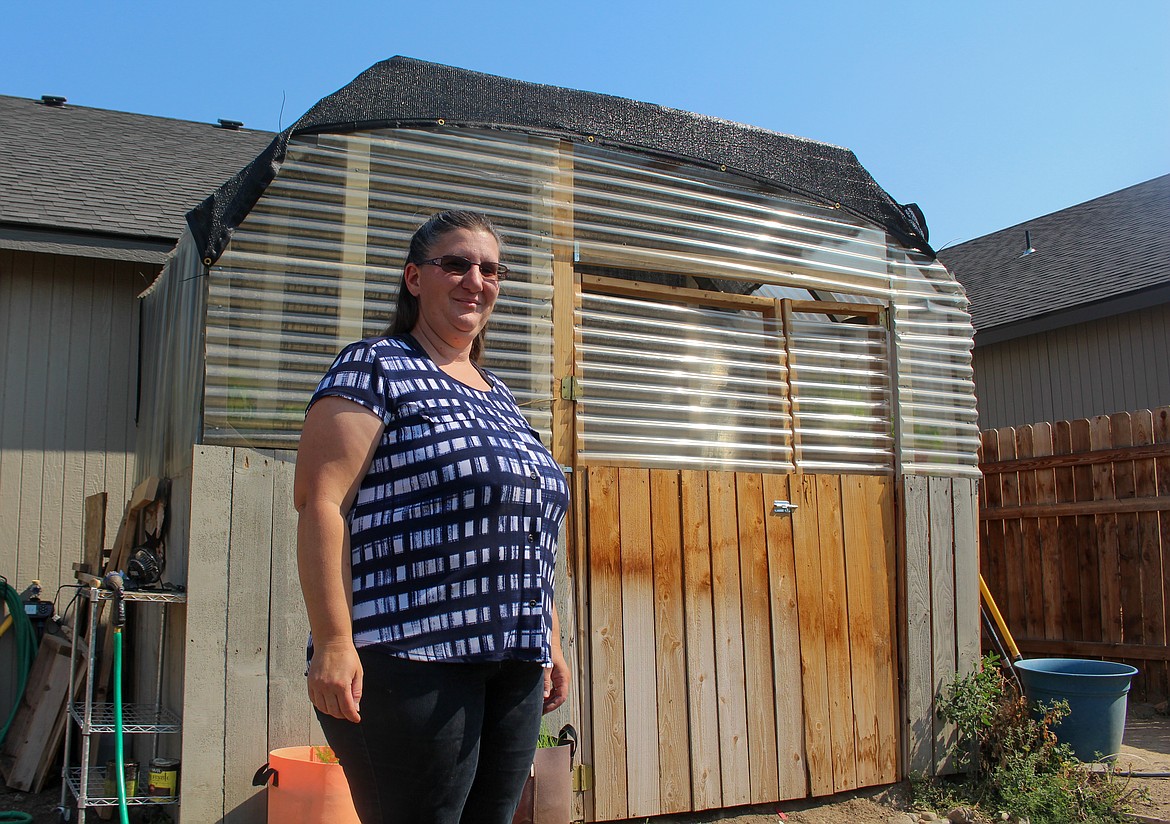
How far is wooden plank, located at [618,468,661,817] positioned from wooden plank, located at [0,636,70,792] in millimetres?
2697

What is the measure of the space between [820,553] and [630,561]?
3.13ft

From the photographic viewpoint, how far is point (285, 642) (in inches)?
137

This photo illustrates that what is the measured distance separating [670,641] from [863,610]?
1.00m

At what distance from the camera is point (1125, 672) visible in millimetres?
4945

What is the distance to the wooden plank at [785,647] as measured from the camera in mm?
4262

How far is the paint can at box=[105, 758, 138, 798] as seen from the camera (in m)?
3.66

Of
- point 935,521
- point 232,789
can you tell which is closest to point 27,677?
point 232,789

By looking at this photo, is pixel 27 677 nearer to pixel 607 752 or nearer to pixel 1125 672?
pixel 607 752

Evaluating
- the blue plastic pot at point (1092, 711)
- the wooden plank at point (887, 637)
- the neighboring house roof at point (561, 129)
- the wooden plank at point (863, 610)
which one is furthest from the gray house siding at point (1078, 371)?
the wooden plank at point (863, 610)

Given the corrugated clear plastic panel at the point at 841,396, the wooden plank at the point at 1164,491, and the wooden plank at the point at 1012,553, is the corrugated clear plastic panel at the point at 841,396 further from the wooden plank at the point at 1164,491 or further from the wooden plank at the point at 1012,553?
the wooden plank at the point at 1012,553

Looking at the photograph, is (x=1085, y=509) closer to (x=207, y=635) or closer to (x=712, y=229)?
(x=712, y=229)

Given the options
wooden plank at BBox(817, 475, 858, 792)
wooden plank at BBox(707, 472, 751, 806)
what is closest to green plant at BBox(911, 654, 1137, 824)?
wooden plank at BBox(817, 475, 858, 792)

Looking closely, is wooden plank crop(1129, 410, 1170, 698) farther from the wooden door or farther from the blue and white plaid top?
the blue and white plaid top

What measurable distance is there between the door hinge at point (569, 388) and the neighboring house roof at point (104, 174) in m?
3.12
